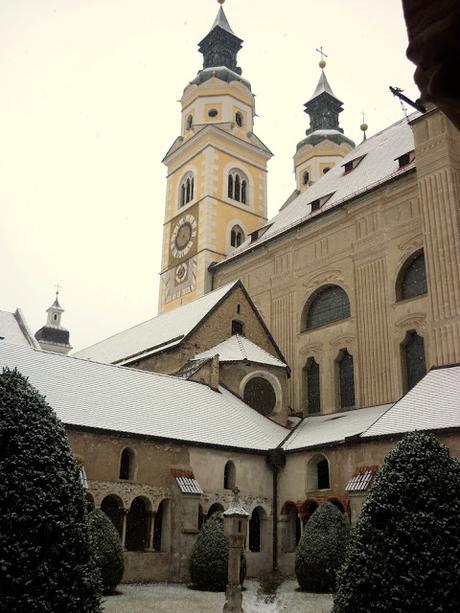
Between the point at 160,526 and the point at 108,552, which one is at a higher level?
the point at 160,526

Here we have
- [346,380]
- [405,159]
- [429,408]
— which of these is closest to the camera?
[429,408]

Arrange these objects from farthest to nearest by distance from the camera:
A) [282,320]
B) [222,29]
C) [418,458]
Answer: [222,29]
[282,320]
[418,458]

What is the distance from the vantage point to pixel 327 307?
32.2 meters

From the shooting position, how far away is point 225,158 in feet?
163

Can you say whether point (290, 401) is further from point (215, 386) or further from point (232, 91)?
point (232, 91)

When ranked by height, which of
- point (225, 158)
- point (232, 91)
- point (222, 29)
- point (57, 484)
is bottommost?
point (57, 484)

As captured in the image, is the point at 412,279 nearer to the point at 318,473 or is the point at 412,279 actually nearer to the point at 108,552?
the point at 318,473

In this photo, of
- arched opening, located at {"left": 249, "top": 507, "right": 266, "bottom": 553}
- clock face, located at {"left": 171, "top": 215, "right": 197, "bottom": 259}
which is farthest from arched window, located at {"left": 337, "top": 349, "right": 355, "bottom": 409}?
clock face, located at {"left": 171, "top": 215, "right": 197, "bottom": 259}

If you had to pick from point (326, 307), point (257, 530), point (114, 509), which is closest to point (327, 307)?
point (326, 307)

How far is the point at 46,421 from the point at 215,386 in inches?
635

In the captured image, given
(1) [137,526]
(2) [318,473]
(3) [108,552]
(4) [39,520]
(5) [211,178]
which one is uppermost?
(5) [211,178]

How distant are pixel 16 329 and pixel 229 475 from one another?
17.1 m

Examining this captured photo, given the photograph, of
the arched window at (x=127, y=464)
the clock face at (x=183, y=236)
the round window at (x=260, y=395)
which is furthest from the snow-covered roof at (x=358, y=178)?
the arched window at (x=127, y=464)

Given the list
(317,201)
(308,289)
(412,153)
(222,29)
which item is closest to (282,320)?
(308,289)
